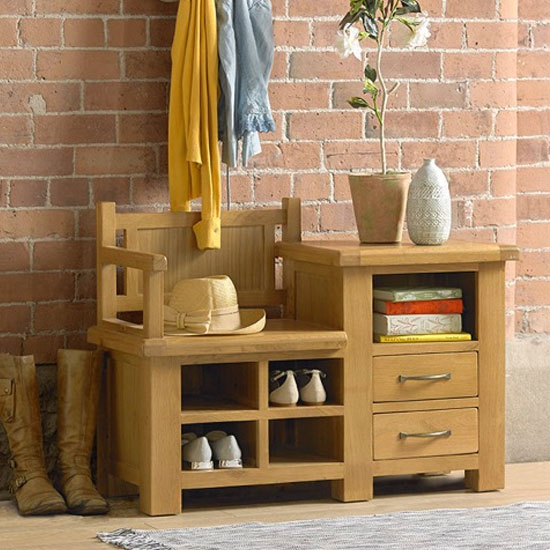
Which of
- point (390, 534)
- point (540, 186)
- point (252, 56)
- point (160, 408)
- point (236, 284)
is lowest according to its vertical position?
point (390, 534)

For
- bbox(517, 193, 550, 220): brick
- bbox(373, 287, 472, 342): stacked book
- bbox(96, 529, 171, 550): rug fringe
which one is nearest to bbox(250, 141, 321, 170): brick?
bbox(373, 287, 472, 342): stacked book

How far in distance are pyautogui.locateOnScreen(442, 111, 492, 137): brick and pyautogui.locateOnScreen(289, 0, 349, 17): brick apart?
47cm

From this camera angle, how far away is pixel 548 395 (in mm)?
4637

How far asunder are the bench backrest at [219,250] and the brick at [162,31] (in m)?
0.52

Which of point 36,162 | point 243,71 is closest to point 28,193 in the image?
point 36,162

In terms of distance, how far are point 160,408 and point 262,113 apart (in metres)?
0.93

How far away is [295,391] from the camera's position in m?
3.96

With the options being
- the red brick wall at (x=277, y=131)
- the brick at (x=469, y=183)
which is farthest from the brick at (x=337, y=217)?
the brick at (x=469, y=183)

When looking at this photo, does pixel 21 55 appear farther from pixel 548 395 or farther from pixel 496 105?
pixel 548 395

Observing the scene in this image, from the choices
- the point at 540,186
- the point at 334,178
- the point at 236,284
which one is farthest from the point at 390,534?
the point at 540,186

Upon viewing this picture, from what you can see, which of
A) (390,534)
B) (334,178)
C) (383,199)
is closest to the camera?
(390,534)

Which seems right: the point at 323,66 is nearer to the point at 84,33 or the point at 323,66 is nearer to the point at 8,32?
the point at 84,33

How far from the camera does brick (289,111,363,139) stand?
4.40m

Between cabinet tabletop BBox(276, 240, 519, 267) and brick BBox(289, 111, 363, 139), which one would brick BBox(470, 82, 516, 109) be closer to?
brick BBox(289, 111, 363, 139)
